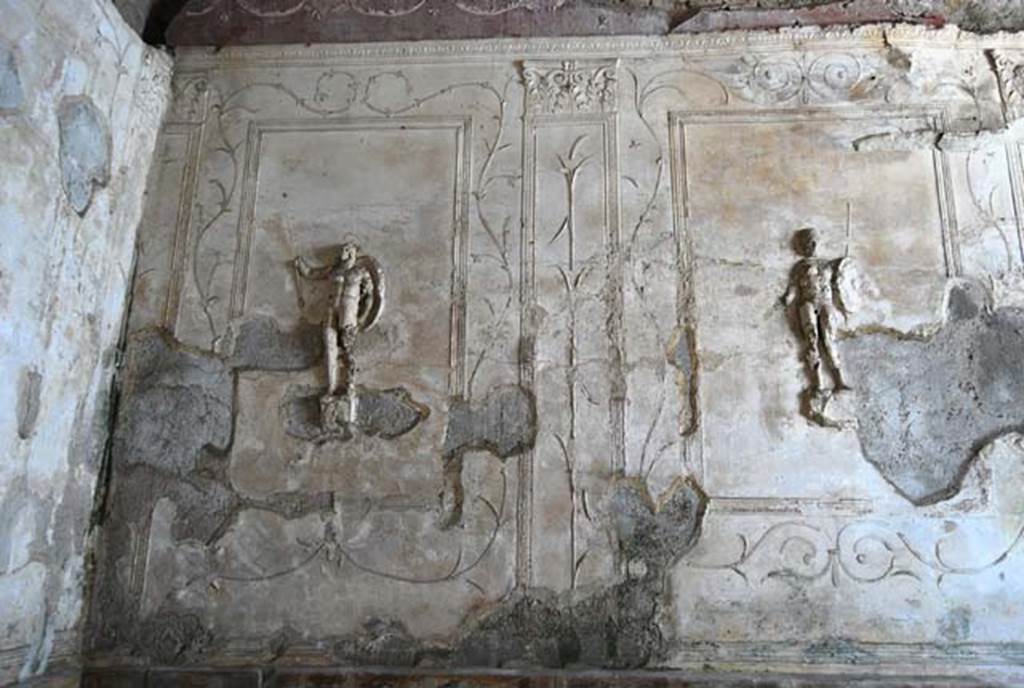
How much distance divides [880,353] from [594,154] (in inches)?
66.9

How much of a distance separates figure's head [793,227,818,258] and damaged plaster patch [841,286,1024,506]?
47 centimetres

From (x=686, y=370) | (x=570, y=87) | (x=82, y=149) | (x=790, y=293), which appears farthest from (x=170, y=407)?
(x=790, y=293)

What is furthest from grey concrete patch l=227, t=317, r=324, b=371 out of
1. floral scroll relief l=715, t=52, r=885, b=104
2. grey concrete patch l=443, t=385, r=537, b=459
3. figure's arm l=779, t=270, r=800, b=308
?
floral scroll relief l=715, t=52, r=885, b=104

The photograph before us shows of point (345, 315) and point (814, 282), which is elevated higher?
point (814, 282)

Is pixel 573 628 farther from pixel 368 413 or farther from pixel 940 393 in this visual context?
pixel 940 393

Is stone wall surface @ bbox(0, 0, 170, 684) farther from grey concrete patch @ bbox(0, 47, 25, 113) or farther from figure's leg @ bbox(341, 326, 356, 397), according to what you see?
figure's leg @ bbox(341, 326, 356, 397)

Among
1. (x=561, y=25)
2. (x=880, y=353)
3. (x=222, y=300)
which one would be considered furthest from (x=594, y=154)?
(x=222, y=300)

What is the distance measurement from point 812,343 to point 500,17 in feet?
7.78

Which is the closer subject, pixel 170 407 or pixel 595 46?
pixel 170 407

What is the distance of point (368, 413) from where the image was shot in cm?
420

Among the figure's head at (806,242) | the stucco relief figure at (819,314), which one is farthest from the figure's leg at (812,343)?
the figure's head at (806,242)

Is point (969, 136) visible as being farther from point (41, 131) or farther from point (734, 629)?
point (41, 131)

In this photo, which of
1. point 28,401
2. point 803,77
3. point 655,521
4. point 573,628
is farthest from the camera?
point 803,77

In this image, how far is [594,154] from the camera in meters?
4.52
